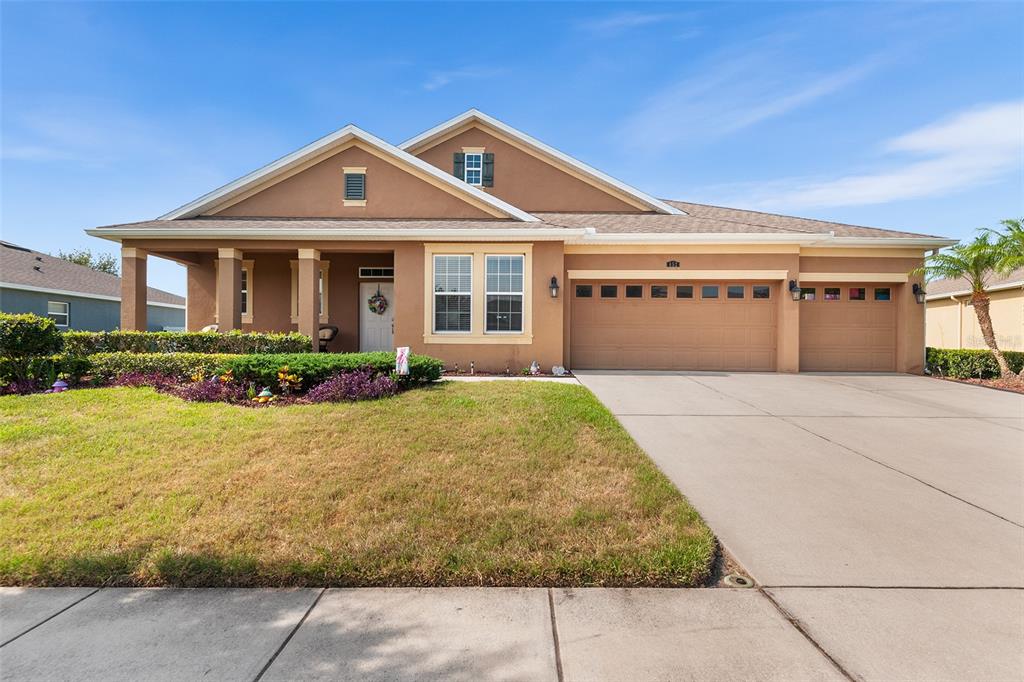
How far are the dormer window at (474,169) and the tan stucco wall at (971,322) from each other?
18818 mm

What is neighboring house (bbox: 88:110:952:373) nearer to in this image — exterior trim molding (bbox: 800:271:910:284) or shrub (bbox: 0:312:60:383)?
exterior trim molding (bbox: 800:271:910:284)

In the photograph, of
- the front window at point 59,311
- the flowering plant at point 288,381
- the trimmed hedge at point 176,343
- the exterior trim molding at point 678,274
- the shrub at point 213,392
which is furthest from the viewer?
the front window at point 59,311

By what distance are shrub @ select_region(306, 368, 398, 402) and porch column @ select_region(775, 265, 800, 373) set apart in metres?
10.2

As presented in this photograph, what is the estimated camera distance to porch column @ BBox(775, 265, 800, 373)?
469 inches

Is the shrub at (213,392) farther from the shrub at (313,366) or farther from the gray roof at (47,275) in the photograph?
the gray roof at (47,275)

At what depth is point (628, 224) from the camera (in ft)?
42.7

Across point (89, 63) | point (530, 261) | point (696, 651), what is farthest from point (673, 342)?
point (89, 63)

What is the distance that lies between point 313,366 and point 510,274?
5.19 m

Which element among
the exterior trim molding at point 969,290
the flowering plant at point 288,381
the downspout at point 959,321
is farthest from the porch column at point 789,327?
the downspout at point 959,321

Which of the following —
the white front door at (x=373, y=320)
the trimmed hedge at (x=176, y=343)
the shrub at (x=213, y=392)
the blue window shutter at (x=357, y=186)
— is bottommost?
the shrub at (x=213, y=392)

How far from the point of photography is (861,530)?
367cm

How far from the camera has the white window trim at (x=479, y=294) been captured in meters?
11.0

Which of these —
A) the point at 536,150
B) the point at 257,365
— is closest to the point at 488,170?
the point at 536,150

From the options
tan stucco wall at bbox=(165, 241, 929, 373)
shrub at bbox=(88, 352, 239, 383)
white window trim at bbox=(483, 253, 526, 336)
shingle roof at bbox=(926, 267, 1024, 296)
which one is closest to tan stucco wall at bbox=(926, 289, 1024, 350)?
shingle roof at bbox=(926, 267, 1024, 296)
